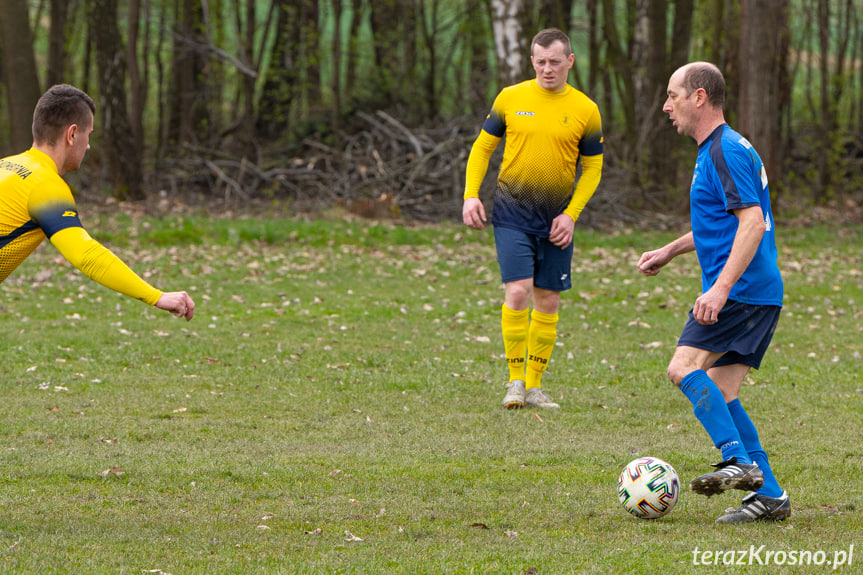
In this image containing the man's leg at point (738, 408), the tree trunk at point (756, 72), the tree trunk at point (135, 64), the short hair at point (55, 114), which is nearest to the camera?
the short hair at point (55, 114)

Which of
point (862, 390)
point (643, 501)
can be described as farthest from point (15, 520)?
point (862, 390)

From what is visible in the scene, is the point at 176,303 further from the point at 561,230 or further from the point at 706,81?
the point at 561,230

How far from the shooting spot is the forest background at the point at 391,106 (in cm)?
1994

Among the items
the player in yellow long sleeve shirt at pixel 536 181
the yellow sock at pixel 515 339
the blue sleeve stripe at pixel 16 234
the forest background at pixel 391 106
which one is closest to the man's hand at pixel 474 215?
the player in yellow long sleeve shirt at pixel 536 181

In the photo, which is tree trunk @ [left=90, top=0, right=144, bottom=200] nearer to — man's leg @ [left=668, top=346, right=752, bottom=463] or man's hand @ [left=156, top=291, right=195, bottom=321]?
man's hand @ [left=156, top=291, right=195, bottom=321]

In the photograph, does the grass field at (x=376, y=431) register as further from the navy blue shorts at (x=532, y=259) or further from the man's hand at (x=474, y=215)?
the man's hand at (x=474, y=215)

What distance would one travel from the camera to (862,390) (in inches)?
323

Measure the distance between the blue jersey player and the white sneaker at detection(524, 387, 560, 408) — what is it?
9.19 ft

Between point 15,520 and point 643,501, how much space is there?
118 inches

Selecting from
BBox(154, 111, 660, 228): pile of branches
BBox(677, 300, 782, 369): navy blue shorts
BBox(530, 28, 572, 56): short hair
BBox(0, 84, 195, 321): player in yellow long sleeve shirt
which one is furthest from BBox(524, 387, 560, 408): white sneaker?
BBox(154, 111, 660, 228): pile of branches

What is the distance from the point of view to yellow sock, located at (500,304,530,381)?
7699 mm

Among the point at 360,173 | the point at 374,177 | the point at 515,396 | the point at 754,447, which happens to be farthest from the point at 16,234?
the point at 360,173

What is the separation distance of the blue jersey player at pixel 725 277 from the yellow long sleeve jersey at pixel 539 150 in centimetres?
259

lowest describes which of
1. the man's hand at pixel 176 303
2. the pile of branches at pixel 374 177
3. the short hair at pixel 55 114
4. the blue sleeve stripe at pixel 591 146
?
the pile of branches at pixel 374 177
